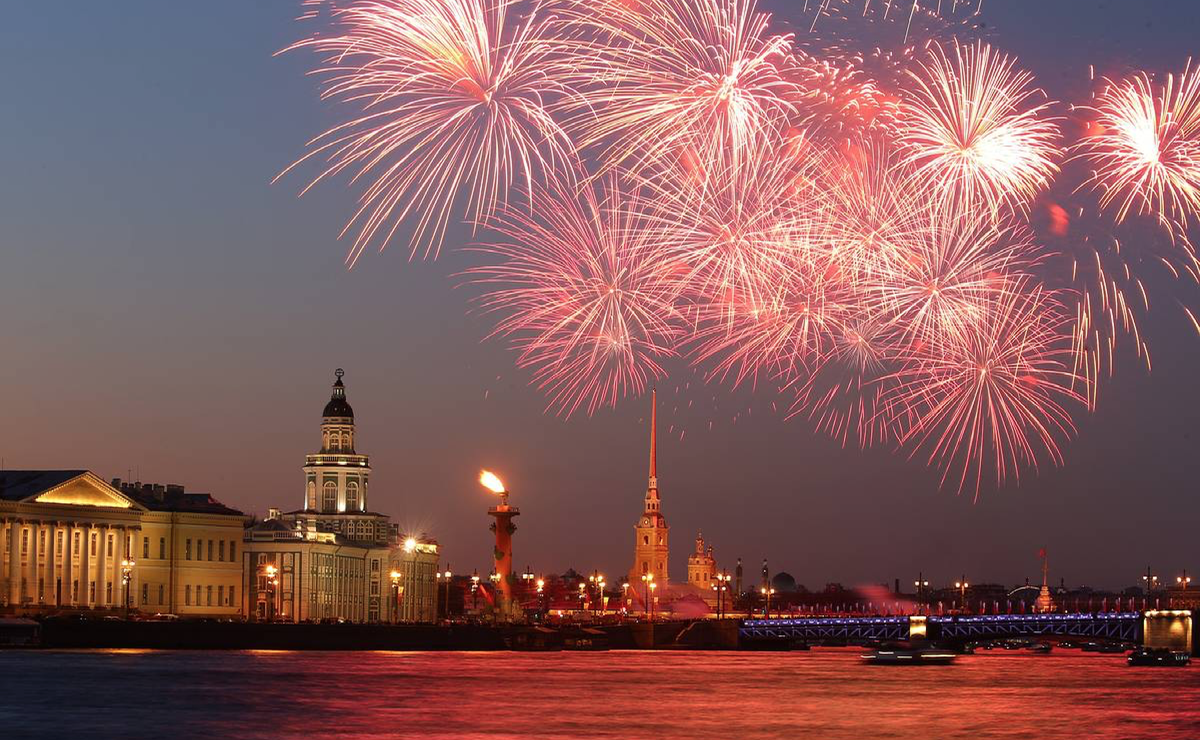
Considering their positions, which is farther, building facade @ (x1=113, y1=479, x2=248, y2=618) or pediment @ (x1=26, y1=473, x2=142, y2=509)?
building facade @ (x1=113, y1=479, x2=248, y2=618)

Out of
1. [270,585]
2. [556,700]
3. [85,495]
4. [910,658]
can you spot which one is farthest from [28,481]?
[556,700]

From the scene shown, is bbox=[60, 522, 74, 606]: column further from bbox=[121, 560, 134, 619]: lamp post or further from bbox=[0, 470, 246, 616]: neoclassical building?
bbox=[121, 560, 134, 619]: lamp post

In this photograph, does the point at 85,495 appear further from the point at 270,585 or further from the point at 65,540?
the point at 270,585

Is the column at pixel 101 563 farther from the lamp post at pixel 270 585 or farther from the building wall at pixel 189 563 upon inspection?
the lamp post at pixel 270 585

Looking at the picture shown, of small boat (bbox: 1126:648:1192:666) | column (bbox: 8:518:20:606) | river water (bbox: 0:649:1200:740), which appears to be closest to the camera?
river water (bbox: 0:649:1200:740)

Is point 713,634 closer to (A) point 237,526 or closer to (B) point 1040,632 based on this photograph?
(B) point 1040,632

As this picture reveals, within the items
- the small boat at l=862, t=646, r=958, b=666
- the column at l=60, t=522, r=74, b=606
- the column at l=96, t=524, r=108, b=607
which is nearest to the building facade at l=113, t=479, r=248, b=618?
the column at l=96, t=524, r=108, b=607
